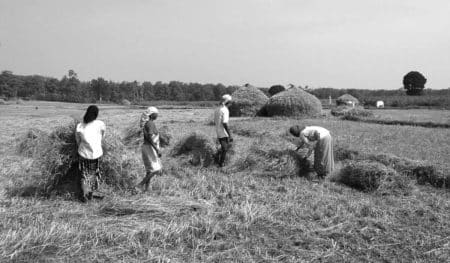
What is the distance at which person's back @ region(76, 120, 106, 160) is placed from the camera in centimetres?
598

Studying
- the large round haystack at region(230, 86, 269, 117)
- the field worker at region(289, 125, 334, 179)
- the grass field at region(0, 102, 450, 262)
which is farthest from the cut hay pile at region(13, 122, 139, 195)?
the large round haystack at region(230, 86, 269, 117)

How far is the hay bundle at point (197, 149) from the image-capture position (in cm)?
884

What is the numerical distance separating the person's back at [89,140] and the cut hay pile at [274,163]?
10.3 ft

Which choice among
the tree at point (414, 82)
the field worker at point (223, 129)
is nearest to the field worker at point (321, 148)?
the field worker at point (223, 129)

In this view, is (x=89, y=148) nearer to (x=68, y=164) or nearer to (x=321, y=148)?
(x=68, y=164)

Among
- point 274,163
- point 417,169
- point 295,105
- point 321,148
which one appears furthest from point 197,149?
point 295,105

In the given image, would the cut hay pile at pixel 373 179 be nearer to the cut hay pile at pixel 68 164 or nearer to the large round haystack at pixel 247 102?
the cut hay pile at pixel 68 164

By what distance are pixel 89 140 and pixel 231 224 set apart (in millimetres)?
2684

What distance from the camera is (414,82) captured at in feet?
222

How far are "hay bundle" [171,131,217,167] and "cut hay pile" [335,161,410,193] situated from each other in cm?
315

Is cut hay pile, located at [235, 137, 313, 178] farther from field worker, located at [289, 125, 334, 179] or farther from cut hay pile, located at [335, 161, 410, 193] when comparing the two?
cut hay pile, located at [335, 161, 410, 193]

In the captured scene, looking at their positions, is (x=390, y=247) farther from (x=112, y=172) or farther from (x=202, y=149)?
(x=202, y=149)

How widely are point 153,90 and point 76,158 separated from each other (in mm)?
84924

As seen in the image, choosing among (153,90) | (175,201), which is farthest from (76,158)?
(153,90)
